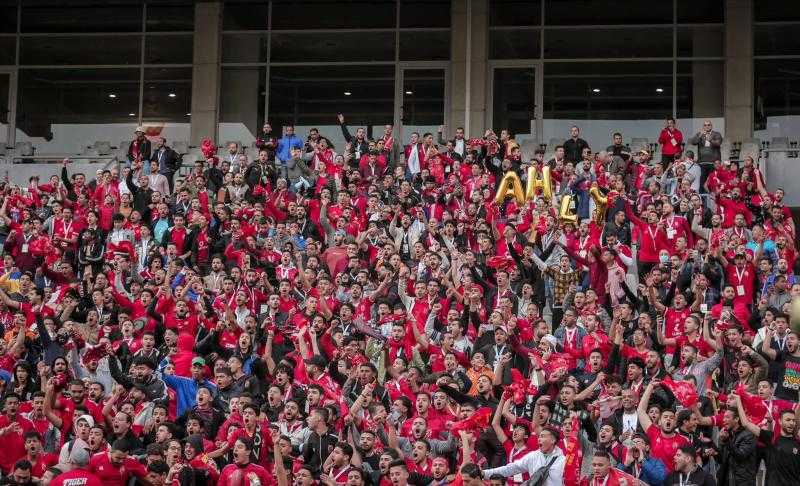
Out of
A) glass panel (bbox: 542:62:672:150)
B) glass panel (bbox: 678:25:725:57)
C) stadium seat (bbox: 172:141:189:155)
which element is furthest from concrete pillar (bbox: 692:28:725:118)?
stadium seat (bbox: 172:141:189:155)

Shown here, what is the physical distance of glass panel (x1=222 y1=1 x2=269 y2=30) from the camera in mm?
33344

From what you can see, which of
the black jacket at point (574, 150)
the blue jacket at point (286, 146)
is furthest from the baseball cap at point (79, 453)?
the black jacket at point (574, 150)

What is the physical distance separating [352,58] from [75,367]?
16.2 meters

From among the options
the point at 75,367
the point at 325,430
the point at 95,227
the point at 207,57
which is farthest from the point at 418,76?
the point at 325,430

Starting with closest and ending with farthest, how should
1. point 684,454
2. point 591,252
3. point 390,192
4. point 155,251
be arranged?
point 684,454
point 591,252
point 155,251
point 390,192

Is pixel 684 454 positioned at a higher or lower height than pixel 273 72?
lower

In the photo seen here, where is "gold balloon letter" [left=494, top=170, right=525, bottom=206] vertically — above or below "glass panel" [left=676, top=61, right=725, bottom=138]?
below

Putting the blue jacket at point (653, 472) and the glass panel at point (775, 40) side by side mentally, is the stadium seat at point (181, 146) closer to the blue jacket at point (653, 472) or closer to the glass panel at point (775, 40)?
the glass panel at point (775, 40)

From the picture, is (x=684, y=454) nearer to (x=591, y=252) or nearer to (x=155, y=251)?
(x=591, y=252)

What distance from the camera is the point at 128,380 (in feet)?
56.5

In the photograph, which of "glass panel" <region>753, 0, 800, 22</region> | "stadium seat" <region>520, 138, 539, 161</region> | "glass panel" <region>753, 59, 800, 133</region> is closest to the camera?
"stadium seat" <region>520, 138, 539, 161</region>

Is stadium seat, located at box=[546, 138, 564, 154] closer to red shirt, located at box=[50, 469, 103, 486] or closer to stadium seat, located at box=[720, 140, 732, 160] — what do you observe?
stadium seat, located at box=[720, 140, 732, 160]

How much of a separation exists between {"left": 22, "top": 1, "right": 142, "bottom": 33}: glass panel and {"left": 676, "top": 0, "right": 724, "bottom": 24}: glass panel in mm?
12406

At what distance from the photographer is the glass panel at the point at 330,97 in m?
32.3
